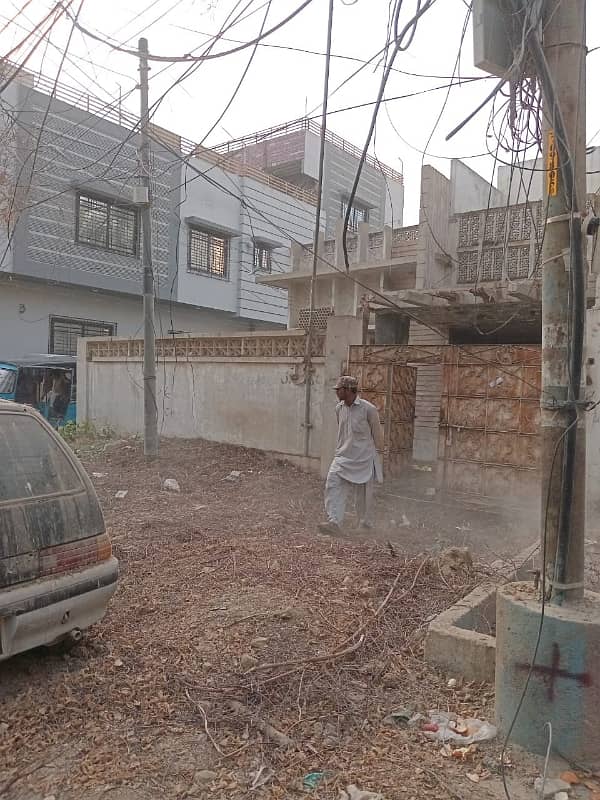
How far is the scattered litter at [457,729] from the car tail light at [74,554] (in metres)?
1.85

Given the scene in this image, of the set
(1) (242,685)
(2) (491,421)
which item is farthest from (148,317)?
(1) (242,685)

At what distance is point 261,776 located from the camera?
241 cm

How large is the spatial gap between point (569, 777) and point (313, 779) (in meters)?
0.98

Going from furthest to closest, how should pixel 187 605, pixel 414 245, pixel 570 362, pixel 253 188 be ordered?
pixel 253 188, pixel 414 245, pixel 187 605, pixel 570 362

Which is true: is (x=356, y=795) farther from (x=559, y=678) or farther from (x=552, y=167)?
(x=552, y=167)

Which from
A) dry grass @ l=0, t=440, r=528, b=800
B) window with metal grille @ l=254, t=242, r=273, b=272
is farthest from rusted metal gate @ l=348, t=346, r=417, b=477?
window with metal grille @ l=254, t=242, r=273, b=272

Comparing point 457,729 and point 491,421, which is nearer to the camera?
point 457,729

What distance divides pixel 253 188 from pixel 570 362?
18.3 meters

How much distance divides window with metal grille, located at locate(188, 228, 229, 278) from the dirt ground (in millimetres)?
14777

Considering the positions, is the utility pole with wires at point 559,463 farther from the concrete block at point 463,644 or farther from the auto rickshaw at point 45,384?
the auto rickshaw at point 45,384

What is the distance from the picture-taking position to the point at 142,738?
265 cm

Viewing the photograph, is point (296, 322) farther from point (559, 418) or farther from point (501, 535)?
point (559, 418)

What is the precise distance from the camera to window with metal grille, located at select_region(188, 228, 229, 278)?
19.1 m

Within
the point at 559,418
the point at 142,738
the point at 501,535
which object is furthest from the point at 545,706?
the point at 501,535
